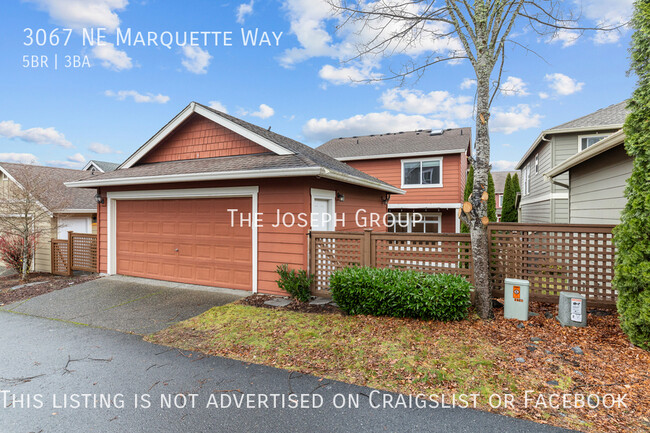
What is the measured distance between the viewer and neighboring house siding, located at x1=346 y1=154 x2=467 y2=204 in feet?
47.9

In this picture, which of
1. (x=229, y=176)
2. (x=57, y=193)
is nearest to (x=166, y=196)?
(x=229, y=176)

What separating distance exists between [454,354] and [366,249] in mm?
2737

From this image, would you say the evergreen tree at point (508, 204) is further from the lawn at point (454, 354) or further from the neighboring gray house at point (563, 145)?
the lawn at point (454, 354)

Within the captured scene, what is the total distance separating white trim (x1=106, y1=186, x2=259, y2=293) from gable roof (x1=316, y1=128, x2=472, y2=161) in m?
9.88

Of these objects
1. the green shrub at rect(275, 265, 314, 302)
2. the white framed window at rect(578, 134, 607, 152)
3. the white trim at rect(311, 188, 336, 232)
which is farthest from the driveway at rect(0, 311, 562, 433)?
the white framed window at rect(578, 134, 607, 152)

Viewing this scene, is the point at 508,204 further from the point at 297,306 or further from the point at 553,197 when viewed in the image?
the point at 297,306

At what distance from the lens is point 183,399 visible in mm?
2918

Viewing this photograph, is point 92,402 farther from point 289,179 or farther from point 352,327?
point 289,179

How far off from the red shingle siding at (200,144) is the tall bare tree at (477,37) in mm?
3543

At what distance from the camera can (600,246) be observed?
16.1ft

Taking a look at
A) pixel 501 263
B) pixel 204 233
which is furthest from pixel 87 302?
pixel 501 263

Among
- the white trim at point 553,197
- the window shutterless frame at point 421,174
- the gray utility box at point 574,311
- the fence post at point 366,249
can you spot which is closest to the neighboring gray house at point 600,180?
the gray utility box at point 574,311

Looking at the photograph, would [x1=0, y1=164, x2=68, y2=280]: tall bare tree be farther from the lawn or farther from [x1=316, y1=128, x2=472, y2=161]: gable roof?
[x1=316, y1=128, x2=472, y2=161]: gable roof

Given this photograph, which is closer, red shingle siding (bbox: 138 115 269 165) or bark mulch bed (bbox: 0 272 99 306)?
bark mulch bed (bbox: 0 272 99 306)
